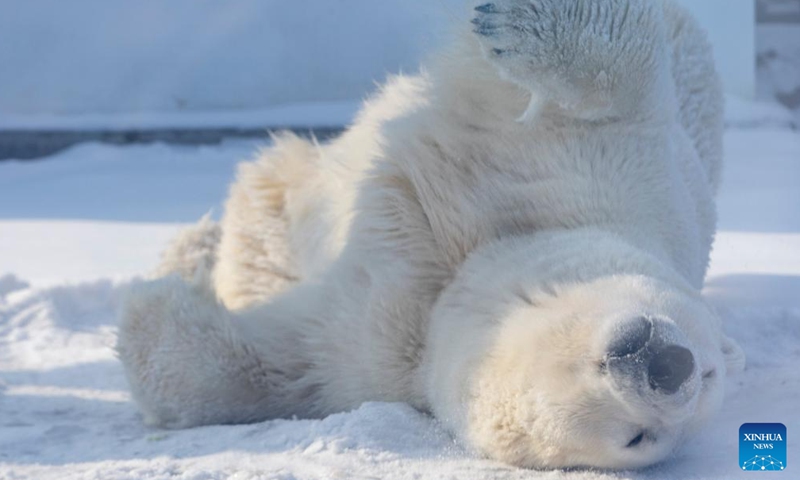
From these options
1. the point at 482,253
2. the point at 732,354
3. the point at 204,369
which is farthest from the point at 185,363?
the point at 732,354

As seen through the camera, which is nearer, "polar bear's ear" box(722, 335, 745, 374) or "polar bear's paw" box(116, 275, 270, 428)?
"polar bear's ear" box(722, 335, 745, 374)

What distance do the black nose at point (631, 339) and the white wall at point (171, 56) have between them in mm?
4774

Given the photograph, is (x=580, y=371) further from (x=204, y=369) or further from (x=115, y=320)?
(x=115, y=320)

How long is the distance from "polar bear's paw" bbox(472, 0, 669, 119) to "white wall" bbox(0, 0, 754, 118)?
3716mm

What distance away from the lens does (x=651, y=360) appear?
171 centimetres

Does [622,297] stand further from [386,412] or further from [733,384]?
[733,384]

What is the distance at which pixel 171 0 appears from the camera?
659 cm

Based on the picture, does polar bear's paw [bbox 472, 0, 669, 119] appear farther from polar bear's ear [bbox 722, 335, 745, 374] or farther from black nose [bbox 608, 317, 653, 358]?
black nose [bbox 608, 317, 653, 358]

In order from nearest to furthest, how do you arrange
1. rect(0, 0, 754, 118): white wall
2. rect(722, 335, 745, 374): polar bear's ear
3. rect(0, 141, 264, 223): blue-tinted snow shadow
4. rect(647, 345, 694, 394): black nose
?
rect(647, 345, 694, 394): black nose, rect(722, 335, 745, 374): polar bear's ear, rect(0, 141, 264, 223): blue-tinted snow shadow, rect(0, 0, 754, 118): white wall

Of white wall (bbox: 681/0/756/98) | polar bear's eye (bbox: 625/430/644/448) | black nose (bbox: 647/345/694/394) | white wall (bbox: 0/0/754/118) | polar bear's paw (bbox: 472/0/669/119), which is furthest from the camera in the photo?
white wall (bbox: 681/0/756/98)

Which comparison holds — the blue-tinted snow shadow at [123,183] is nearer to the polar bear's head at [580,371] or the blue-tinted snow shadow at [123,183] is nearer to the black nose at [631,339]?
the polar bear's head at [580,371]

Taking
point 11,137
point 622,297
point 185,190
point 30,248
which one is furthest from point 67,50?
point 622,297

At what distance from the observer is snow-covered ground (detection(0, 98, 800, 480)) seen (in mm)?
2051

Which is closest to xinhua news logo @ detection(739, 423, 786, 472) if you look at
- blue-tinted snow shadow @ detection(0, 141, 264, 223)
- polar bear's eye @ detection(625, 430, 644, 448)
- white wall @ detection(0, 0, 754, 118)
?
polar bear's eye @ detection(625, 430, 644, 448)
